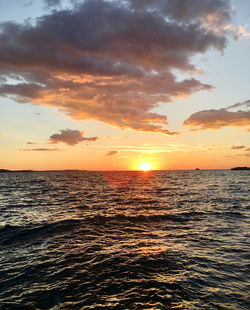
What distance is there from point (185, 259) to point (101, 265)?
4736 millimetres

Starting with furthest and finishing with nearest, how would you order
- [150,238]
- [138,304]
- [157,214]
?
[157,214] < [150,238] < [138,304]

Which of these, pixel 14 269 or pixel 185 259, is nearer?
pixel 14 269

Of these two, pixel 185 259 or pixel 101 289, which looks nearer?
pixel 101 289

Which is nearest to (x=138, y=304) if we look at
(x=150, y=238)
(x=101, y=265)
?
(x=101, y=265)

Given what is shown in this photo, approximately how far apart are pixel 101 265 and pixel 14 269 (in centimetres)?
450

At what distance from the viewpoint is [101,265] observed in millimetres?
11227

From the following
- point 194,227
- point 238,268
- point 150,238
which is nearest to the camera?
point 238,268

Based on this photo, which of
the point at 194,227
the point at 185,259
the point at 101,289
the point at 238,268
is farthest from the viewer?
the point at 194,227

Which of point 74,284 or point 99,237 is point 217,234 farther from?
point 74,284

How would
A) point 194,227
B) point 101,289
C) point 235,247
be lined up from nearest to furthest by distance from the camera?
point 101,289 → point 235,247 → point 194,227

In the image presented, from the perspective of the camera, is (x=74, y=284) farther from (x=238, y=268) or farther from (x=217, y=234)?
(x=217, y=234)

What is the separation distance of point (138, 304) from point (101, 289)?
1.88 m

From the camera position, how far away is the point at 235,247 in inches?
537

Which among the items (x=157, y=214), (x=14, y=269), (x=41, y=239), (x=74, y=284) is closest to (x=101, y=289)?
(x=74, y=284)
